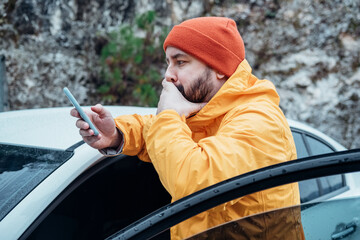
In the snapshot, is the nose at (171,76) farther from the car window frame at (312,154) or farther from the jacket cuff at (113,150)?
the car window frame at (312,154)

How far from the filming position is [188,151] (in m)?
1.19

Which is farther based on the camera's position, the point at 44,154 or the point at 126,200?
the point at 126,200

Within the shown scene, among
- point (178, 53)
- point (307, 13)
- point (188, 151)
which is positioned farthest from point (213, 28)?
point (307, 13)

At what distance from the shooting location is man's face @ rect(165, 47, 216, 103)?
5.08 feet

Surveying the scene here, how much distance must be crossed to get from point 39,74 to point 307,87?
423 centimetres

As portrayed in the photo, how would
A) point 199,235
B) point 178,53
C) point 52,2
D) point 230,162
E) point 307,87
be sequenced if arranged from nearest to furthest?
point 199,235 < point 230,162 < point 178,53 < point 52,2 < point 307,87

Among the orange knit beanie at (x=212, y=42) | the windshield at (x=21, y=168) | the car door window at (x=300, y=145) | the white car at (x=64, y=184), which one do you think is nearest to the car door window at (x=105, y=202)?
the white car at (x=64, y=184)

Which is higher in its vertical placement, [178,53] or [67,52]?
[178,53]

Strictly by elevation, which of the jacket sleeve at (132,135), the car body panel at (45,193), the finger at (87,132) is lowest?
the car body panel at (45,193)

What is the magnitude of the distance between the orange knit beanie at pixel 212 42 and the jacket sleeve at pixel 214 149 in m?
0.34

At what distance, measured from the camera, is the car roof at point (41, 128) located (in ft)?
5.58

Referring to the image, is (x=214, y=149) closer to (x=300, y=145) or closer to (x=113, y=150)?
(x=113, y=150)

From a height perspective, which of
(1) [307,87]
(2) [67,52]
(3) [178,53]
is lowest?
(1) [307,87]

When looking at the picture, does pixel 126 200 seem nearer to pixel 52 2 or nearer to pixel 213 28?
pixel 213 28
